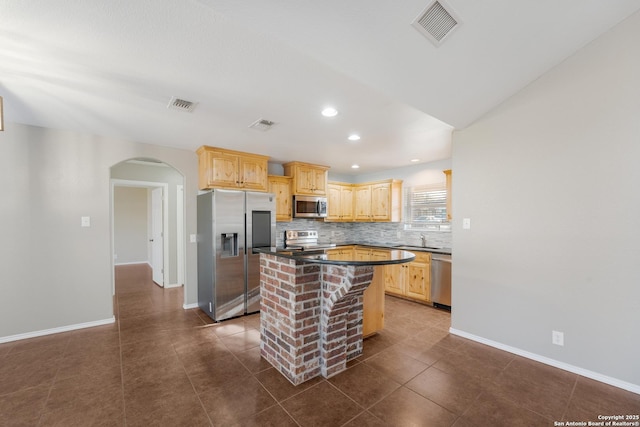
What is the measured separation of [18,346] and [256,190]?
126 inches

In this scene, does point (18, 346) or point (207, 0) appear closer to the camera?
point (207, 0)

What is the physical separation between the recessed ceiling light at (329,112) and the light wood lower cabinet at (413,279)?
103 inches

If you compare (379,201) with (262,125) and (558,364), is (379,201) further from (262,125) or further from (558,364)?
(558,364)

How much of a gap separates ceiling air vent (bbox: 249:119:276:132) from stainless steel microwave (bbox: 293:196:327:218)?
197 centimetres

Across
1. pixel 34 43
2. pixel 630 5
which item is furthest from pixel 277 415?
pixel 630 5

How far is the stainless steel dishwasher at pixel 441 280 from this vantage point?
4.09 m

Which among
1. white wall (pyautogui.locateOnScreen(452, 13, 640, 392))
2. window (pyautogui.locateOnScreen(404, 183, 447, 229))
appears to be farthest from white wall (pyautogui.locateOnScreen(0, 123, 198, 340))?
window (pyautogui.locateOnScreen(404, 183, 447, 229))

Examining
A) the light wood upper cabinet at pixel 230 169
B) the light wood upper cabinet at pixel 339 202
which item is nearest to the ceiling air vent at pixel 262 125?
the light wood upper cabinet at pixel 230 169

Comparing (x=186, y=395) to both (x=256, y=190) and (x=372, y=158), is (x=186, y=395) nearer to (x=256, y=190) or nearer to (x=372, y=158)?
(x=256, y=190)

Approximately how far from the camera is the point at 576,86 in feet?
7.79

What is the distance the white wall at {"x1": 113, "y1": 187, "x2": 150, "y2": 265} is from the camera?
8086mm

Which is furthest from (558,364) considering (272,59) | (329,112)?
(272,59)

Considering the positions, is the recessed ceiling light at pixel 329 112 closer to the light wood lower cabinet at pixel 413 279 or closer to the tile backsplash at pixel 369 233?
the light wood lower cabinet at pixel 413 279

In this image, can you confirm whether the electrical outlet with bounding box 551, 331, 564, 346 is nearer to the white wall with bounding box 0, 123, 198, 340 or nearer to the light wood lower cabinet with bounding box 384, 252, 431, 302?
the light wood lower cabinet with bounding box 384, 252, 431, 302
